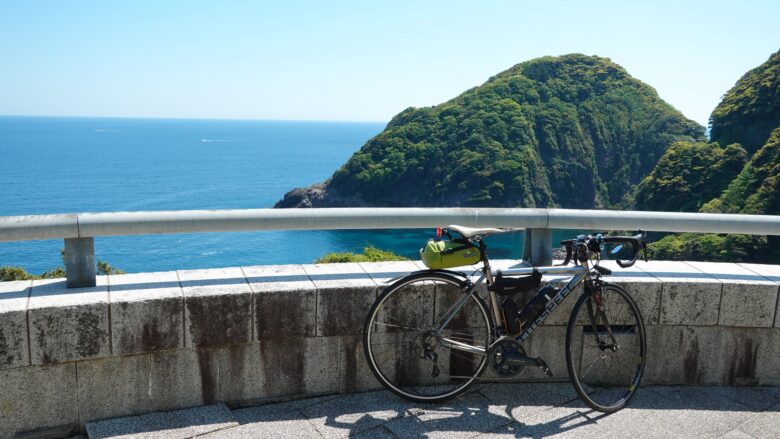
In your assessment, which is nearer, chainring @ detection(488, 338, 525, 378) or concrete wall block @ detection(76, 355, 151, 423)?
concrete wall block @ detection(76, 355, 151, 423)

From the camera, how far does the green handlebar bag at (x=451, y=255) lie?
13.3 ft

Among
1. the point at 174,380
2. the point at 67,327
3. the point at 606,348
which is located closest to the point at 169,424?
the point at 174,380

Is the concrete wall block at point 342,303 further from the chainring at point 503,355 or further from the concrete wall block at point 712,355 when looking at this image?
the concrete wall block at point 712,355

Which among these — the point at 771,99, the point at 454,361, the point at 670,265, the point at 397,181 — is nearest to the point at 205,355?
the point at 454,361

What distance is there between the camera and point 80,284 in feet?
12.8

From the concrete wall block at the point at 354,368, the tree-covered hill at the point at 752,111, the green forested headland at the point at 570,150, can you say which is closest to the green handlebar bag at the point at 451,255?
the concrete wall block at the point at 354,368

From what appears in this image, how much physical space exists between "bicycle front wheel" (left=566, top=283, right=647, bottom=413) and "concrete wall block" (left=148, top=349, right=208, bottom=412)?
2169 millimetres

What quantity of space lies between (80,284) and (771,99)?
7844cm

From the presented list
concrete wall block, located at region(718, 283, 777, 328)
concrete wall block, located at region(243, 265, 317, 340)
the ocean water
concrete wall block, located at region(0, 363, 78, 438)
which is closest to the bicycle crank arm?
concrete wall block, located at region(243, 265, 317, 340)

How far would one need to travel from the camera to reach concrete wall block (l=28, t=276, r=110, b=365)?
355cm

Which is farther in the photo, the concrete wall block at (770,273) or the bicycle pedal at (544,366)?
the concrete wall block at (770,273)

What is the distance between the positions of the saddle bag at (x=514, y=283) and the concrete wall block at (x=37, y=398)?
7.74 ft

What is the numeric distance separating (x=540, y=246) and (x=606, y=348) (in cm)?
77

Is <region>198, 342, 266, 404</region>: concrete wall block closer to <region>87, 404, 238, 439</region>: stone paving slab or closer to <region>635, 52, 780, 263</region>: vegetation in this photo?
<region>87, 404, 238, 439</region>: stone paving slab
